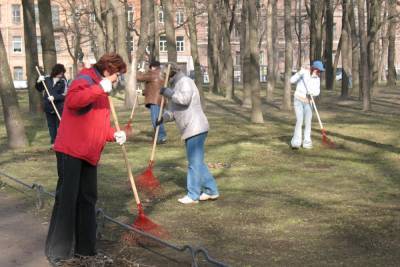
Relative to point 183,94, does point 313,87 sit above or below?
below

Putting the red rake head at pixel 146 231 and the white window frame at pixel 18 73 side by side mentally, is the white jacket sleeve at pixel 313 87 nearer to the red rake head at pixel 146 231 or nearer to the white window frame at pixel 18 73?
the red rake head at pixel 146 231

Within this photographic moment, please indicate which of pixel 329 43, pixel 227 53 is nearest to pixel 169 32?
pixel 227 53

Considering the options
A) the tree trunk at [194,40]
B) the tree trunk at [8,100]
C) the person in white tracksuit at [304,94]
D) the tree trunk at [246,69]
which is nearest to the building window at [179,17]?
the tree trunk at [194,40]

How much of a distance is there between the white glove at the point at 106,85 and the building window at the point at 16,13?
258ft

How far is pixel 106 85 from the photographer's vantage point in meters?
5.94

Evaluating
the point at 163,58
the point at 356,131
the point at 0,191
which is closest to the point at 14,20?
the point at 163,58

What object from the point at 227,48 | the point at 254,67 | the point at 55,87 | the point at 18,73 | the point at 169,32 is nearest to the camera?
the point at 55,87

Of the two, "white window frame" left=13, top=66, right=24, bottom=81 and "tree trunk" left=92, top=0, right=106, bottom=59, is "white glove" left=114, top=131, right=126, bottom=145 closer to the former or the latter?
"tree trunk" left=92, top=0, right=106, bottom=59

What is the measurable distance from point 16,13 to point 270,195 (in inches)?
3028

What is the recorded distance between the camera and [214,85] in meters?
38.4

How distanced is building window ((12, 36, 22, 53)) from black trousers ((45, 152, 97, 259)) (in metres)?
77.4

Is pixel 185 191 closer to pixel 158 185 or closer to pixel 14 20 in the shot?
pixel 158 185

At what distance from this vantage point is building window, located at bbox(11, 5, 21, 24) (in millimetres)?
80938

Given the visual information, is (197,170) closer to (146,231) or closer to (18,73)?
(146,231)
